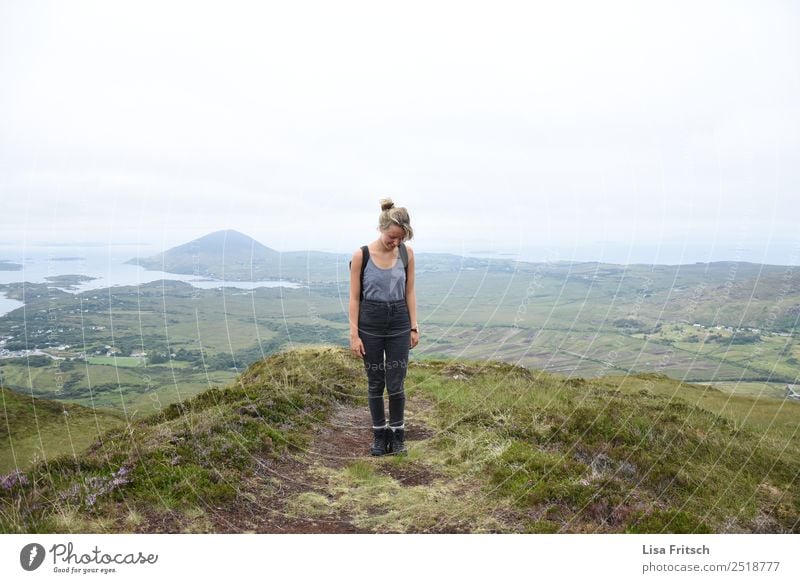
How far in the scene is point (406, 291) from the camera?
28.8 feet

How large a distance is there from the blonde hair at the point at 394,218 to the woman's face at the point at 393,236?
0.05 m

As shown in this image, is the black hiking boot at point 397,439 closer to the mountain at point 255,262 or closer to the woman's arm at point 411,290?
the woman's arm at point 411,290

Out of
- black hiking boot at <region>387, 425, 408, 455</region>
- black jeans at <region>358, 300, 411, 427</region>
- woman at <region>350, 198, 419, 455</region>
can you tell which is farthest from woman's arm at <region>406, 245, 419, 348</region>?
black hiking boot at <region>387, 425, 408, 455</region>

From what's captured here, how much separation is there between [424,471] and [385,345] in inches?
81.2

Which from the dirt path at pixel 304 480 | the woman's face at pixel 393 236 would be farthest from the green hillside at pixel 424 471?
the woman's face at pixel 393 236

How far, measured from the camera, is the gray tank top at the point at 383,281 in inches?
331

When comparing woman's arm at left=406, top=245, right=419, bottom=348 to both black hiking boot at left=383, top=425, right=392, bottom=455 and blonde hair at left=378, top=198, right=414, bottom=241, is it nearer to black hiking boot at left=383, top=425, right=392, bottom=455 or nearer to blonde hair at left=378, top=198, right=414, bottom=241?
blonde hair at left=378, top=198, right=414, bottom=241

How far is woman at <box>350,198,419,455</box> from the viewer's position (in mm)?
8211
